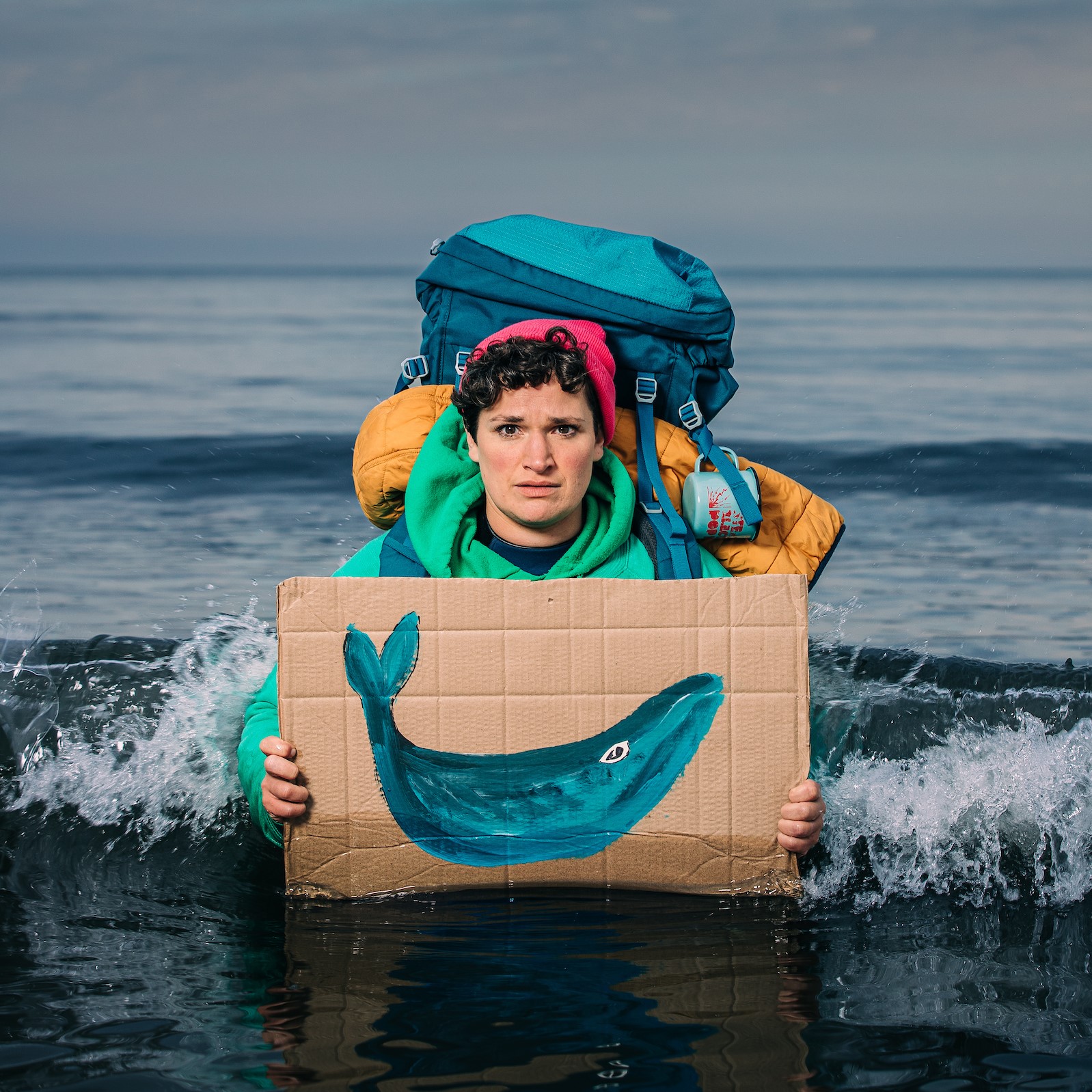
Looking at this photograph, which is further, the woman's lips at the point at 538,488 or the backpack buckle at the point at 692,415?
the backpack buckle at the point at 692,415

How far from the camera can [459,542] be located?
3229mm

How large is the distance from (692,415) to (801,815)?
116cm

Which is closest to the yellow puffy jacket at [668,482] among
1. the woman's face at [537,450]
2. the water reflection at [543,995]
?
the woman's face at [537,450]

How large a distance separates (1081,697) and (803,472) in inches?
249

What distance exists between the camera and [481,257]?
11.5 feet

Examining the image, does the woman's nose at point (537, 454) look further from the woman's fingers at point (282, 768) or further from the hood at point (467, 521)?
the woman's fingers at point (282, 768)

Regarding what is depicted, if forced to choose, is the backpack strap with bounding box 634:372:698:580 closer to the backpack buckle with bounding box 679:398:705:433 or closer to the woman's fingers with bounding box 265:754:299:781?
the backpack buckle with bounding box 679:398:705:433

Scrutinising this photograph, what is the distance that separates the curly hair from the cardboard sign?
0.51 meters

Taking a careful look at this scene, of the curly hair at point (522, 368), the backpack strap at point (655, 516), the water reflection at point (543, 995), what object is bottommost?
the water reflection at point (543, 995)

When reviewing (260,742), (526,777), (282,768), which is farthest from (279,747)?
(526,777)

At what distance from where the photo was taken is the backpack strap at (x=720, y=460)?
3.32 m

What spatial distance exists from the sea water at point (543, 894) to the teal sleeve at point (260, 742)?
230 millimetres

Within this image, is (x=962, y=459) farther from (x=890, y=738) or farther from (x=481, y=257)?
(x=481, y=257)

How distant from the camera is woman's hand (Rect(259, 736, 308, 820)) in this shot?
286 cm
